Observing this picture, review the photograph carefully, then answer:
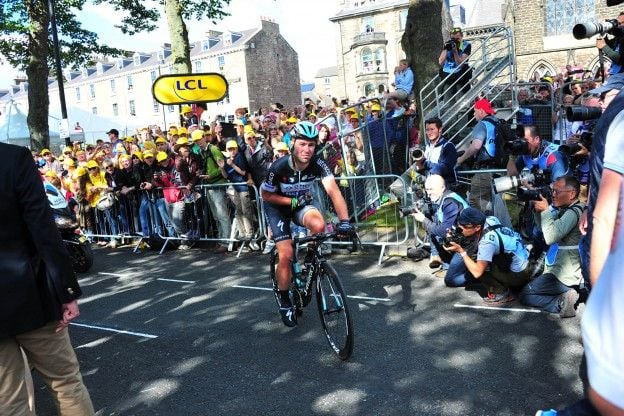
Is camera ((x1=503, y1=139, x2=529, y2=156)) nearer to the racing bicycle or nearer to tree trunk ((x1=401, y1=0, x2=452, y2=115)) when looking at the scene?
the racing bicycle

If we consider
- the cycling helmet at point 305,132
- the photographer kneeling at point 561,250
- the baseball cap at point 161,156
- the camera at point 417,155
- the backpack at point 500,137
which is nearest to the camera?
the cycling helmet at point 305,132

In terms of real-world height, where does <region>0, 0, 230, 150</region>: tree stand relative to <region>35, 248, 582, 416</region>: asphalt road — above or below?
above

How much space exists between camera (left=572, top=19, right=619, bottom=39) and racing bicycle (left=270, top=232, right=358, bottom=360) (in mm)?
2318

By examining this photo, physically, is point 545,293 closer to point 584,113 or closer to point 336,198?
point 336,198

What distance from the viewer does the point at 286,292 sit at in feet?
17.9

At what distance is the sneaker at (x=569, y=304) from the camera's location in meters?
5.29

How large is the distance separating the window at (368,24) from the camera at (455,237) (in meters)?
67.7

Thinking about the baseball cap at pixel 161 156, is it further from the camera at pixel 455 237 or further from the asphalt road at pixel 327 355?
the camera at pixel 455 237

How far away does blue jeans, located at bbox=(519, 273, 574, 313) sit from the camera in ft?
18.0

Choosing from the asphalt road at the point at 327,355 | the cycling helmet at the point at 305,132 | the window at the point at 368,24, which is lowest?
the asphalt road at the point at 327,355

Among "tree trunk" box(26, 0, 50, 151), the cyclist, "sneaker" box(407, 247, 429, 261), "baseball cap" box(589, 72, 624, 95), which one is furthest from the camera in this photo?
"tree trunk" box(26, 0, 50, 151)

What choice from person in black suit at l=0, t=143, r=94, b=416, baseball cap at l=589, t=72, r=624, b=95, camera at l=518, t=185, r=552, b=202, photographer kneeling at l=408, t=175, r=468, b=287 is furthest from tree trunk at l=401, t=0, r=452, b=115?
person in black suit at l=0, t=143, r=94, b=416

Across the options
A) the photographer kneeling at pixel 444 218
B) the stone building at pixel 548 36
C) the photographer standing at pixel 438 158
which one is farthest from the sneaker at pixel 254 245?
the stone building at pixel 548 36

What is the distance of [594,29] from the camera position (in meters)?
2.89
